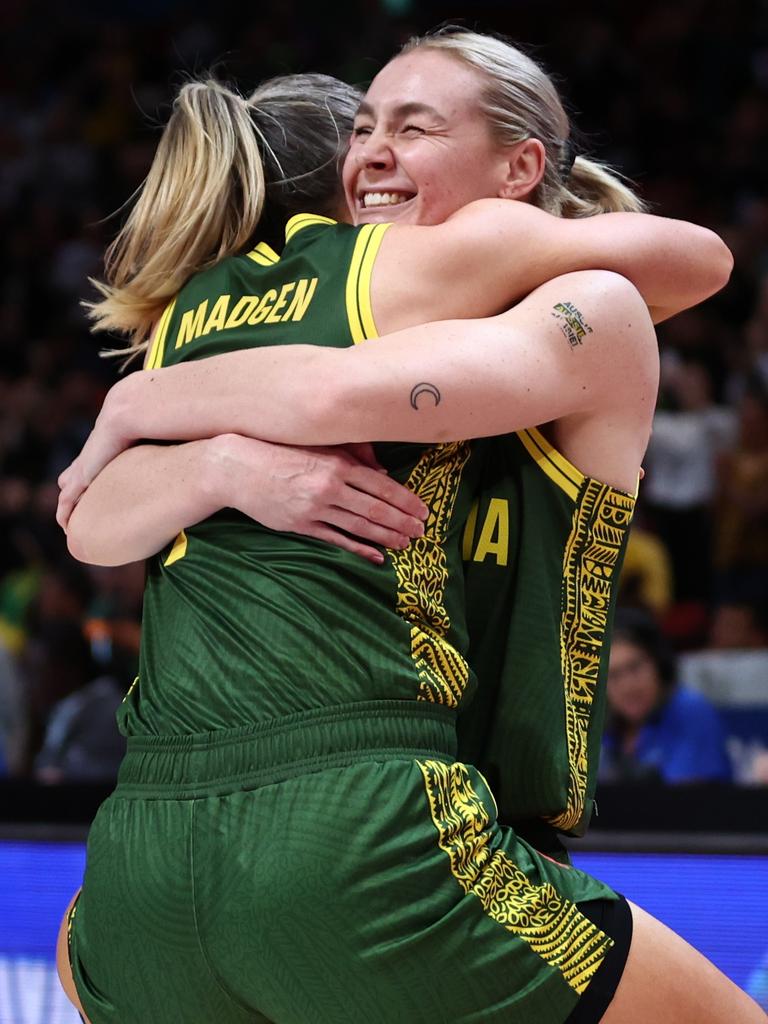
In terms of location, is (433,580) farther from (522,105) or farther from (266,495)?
(522,105)

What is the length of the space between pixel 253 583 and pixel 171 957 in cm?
47

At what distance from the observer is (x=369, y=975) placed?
166cm

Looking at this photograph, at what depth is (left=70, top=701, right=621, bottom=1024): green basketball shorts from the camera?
166 cm

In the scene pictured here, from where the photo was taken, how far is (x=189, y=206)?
2.17 m

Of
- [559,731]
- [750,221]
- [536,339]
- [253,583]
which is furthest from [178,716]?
[750,221]

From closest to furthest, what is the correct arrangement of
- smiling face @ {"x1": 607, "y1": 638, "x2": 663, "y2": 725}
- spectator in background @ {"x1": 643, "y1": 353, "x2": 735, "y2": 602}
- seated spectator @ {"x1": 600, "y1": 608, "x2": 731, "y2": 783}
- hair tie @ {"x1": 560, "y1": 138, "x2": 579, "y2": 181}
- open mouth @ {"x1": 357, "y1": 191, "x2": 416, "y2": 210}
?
1. open mouth @ {"x1": 357, "y1": 191, "x2": 416, "y2": 210}
2. hair tie @ {"x1": 560, "y1": 138, "x2": 579, "y2": 181}
3. seated spectator @ {"x1": 600, "y1": 608, "x2": 731, "y2": 783}
4. smiling face @ {"x1": 607, "y1": 638, "x2": 663, "y2": 725}
5. spectator in background @ {"x1": 643, "y1": 353, "x2": 735, "y2": 602}

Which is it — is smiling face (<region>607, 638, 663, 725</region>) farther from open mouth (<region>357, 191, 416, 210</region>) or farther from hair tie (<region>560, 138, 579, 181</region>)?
open mouth (<region>357, 191, 416, 210</region>)

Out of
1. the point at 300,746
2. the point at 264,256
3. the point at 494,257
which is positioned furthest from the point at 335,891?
the point at 264,256

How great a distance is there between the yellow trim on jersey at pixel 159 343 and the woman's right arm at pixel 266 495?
15 cm

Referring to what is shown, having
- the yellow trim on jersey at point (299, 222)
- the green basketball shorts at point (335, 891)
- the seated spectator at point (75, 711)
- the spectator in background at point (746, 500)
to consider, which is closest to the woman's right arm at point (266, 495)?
the green basketball shorts at point (335, 891)

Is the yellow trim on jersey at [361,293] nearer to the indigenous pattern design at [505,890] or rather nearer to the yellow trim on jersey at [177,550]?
the yellow trim on jersey at [177,550]

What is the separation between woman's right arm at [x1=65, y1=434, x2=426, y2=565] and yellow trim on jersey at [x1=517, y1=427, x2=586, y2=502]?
0.21 meters

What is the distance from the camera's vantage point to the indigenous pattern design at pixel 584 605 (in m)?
2.00

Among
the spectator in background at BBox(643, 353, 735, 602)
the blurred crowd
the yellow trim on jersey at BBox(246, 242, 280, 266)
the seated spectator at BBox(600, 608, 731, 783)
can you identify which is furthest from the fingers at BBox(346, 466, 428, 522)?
the spectator in background at BBox(643, 353, 735, 602)
